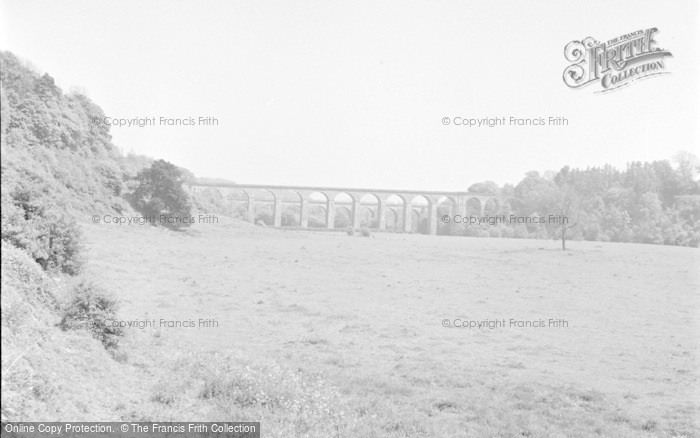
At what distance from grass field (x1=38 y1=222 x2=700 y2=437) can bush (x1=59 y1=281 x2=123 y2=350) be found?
2.38 ft

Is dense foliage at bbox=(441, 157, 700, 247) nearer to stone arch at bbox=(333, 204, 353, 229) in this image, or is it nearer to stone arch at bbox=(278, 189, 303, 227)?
stone arch at bbox=(333, 204, 353, 229)

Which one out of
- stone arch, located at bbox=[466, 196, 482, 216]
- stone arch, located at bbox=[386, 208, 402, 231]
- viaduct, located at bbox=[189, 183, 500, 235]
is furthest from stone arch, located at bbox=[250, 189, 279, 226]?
stone arch, located at bbox=[466, 196, 482, 216]

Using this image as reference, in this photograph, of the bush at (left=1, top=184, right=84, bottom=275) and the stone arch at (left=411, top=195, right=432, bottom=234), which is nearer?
the bush at (left=1, top=184, right=84, bottom=275)

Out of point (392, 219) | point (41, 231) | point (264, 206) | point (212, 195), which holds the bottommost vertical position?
point (41, 231)

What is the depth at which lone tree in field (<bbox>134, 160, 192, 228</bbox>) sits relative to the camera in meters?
36.9

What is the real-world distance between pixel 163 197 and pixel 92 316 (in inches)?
1022

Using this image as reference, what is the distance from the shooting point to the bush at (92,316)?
12.4 metres

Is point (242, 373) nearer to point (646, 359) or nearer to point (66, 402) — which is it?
point (66, 402)

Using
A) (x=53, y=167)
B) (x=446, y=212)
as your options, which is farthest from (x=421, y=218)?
(x=53, y=167)

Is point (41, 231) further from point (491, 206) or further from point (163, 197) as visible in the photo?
point (491, 206)

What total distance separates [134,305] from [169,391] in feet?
30.7

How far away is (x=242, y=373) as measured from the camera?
12.0 m

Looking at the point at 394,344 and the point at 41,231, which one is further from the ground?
the point at 41,231

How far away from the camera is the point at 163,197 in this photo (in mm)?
37250
